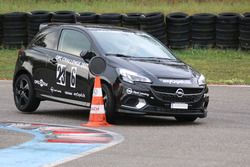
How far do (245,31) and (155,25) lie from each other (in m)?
3.03

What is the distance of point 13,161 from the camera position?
30.2ft

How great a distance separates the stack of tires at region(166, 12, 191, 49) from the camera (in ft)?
88.3

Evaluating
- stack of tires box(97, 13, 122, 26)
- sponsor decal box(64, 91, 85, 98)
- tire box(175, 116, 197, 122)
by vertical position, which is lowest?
tire box(175, 116, 197, 122)

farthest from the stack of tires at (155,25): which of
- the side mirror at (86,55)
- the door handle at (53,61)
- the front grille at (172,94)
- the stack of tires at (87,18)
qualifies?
the front grille at (172,94)

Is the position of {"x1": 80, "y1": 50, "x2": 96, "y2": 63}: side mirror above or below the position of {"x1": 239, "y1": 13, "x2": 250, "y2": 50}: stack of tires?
above

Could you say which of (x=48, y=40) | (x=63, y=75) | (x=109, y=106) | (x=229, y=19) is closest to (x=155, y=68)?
(x=109, y=106)

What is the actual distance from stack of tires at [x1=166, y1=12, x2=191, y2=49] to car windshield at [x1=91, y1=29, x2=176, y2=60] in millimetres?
12129

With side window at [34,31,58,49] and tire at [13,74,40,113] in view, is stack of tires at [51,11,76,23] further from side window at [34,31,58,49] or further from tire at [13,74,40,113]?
tire at [13,74,40,113]

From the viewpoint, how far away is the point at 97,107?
12.8 m

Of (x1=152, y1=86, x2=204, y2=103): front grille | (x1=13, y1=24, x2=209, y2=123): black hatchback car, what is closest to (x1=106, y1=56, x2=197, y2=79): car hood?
(x1=13, y1=24, x2=209, y2=123): black hatchback car

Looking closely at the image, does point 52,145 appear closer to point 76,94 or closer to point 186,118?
point 76,94

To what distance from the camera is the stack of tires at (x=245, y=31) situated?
26344 millimetres

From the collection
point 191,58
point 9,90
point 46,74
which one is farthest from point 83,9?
point 46,74

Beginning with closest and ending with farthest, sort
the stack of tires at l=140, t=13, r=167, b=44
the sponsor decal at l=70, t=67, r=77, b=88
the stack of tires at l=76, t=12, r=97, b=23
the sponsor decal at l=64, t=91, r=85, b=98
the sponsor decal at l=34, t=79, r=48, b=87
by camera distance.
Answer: the sponsor decal at l=64, t=91, r=85, b=98 < the sponsor decal at l=70, t=67, r=77, b=88 < the sponsor decal at l=34, t=79, r=48, b=87 < the stack of tires at l=140, t=13, r=167, b=44 < the stack of tires at l=76, t=12, r=97, b=23
